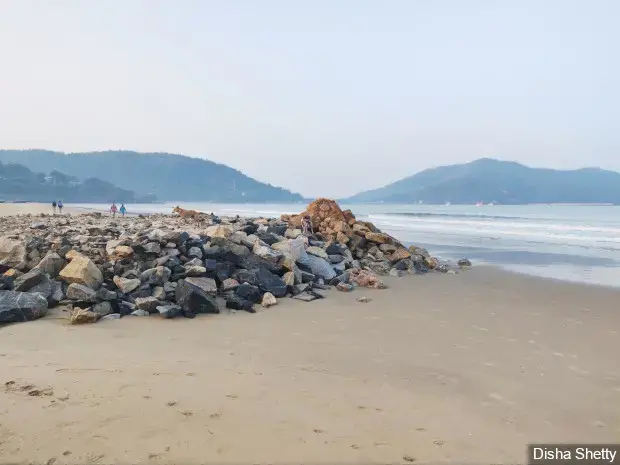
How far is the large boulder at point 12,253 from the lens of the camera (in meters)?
6.81

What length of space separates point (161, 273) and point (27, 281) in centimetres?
181

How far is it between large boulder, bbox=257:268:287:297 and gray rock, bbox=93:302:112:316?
2432mm

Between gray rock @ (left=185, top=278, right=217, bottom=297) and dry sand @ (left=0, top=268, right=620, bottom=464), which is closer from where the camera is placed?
dry sand @ (left=0, top=268, right=620, bottom=464)

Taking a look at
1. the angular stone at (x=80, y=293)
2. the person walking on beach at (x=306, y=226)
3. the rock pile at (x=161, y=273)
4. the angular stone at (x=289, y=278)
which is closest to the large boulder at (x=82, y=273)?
the rock pile at (x=161, y=273)

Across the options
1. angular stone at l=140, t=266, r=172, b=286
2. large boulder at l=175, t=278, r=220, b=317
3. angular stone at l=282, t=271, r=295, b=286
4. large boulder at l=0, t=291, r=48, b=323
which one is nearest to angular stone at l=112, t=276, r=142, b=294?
angular stone at l=140, t=266, r=172, b=286

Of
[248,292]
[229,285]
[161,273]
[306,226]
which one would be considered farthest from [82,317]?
[306,226]

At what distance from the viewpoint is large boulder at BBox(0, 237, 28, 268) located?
268 inches

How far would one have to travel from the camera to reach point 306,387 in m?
3.59

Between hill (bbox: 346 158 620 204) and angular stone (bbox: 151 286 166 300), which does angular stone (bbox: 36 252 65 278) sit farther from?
hill (bbox: 346 158 620 204)

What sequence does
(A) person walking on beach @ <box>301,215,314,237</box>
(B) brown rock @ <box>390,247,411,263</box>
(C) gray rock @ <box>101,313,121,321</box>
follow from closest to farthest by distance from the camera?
(C) gray rock @ <box>101,313,121,321</box>
(B) brown rock @ <box>390,247,411,263</box>
(A) person walking on beach @ <box>301,215,314,237</box>

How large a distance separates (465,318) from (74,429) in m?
5.49

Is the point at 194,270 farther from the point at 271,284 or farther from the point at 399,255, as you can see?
the point at 399,255

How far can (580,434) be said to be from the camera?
119 inches

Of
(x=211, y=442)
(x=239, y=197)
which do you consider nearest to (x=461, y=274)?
(x=211, y=442)
